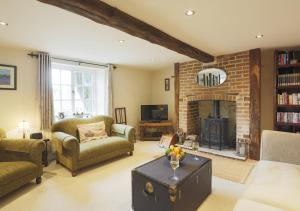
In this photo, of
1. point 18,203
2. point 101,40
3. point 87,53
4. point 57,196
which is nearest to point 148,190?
point 57,196

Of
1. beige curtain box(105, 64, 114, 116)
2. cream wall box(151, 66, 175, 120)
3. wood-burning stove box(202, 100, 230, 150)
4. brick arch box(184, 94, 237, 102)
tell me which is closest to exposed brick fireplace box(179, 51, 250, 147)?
brick arch box(184, 94, 237, 102)

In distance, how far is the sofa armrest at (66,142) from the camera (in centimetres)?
285

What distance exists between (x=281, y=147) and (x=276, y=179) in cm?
70

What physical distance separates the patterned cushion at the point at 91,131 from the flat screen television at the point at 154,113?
1.57 metres

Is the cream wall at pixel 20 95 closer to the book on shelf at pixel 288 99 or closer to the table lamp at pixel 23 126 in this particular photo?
the table lamp at pixel 23 126

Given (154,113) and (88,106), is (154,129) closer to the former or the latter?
(154,113)

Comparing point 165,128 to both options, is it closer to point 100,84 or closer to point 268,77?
point 100,84

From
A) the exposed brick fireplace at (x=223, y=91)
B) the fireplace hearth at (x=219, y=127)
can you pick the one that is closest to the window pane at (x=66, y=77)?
the exposed brick fireplace at (x=223, y=91)

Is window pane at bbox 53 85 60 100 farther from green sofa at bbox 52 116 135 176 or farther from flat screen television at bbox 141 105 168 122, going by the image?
flat screen television at bbox 141 105 168 122

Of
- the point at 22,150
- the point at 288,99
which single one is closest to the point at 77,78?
the point at 22,150

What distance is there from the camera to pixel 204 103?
4.72 metres

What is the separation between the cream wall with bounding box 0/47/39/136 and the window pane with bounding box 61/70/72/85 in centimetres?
61

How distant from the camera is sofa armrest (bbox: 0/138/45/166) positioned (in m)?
2.58

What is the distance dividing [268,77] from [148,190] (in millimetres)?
3416
